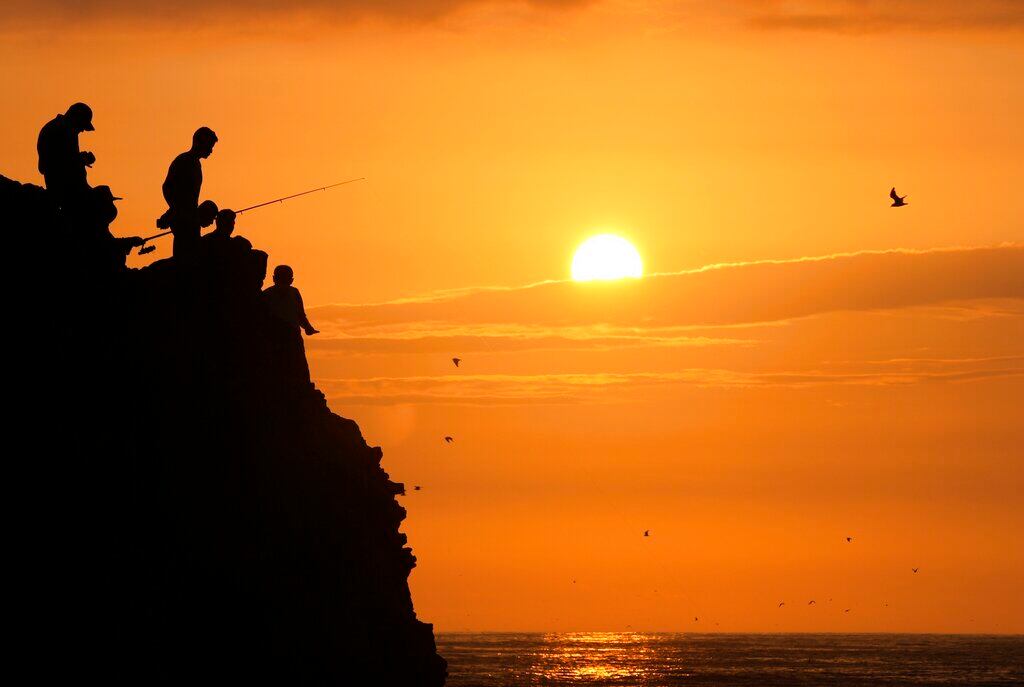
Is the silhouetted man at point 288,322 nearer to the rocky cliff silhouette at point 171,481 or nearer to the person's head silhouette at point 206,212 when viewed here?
the rocky cliff silhouette at point 171,481

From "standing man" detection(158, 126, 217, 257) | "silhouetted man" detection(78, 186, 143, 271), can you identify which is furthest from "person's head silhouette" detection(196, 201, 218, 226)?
"silhouetted man" detection(78, 186, 143, 271)

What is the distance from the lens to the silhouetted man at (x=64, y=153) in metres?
27.3

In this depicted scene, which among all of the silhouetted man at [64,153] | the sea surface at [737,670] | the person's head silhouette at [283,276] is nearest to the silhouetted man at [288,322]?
the person's head silhouette at [283,276]

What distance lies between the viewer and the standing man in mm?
28828

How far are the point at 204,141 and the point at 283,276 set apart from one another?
601 cm

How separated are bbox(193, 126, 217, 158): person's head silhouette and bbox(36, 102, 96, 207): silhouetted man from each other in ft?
5.79

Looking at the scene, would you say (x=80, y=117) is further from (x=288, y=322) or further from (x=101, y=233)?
(x=288, y=322)

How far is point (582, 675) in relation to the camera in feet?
518

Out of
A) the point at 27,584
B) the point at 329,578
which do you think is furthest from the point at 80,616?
the point at 329,578

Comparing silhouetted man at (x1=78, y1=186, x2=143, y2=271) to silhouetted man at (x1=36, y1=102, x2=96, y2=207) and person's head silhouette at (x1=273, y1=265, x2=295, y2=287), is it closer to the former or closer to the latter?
silhouetted man at (x1=36, y1=102, x2=96, y2=207)

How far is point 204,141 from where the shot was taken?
28719mm

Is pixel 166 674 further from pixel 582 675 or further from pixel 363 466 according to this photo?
pixel 582 675

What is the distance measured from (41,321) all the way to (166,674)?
19.6ft

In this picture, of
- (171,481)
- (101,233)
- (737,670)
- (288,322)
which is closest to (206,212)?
(101,233)
